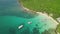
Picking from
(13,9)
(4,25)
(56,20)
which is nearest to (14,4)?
(13,9)

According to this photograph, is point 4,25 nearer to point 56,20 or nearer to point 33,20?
point 33,20

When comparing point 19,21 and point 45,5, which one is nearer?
point 19,21

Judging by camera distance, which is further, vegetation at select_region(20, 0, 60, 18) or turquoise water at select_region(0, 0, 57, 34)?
vegetation at select_region(20, 0, 60, 18)

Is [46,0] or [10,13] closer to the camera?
[10,13]

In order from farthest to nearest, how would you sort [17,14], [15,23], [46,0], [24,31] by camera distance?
[46,0] → [17,14] → [15,23] → [24,31]

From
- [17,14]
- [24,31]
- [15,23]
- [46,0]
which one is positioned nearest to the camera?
[24,31]

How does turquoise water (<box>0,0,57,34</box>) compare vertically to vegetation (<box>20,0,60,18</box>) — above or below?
below
